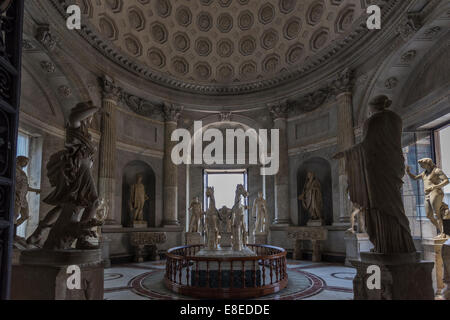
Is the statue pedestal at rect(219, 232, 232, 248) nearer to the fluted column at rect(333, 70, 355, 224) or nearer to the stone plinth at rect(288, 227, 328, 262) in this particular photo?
the stone plinth at rect(288, 227, 328, 262)

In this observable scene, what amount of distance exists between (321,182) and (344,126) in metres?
3.21

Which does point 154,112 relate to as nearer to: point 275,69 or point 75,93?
point 75,93

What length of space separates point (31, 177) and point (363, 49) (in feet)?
41.2

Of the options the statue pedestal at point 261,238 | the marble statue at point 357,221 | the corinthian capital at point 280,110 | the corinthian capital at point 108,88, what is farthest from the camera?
the corinthian capital at point 280,110

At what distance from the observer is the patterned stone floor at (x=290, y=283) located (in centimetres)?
679

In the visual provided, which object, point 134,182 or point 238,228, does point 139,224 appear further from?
point 238,228

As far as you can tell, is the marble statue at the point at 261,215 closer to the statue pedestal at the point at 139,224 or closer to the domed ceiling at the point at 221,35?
the statue pedestal at the point at 139,224

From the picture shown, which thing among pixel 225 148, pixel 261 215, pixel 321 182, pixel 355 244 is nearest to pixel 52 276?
pixel 355 244

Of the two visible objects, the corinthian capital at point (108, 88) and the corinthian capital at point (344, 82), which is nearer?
the corinthian capital at point (344, 82)

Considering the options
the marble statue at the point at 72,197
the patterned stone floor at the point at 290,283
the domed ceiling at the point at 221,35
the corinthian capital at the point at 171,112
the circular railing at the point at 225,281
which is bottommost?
the patterned stone floor at the point at 290,283

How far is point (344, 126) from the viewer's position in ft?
40.6

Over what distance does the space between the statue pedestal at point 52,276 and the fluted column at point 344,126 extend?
1017cm

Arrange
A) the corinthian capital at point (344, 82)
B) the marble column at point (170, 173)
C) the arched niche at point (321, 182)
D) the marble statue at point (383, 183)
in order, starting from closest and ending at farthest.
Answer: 1. the marble statue at point (383, 183)
2. the corinthian capital at point (344, 82)
3. the arched niche at point (321, 182)
4. the marble column at point (170, 173)

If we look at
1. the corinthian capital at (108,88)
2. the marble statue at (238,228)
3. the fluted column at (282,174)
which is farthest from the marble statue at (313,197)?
the corinthian capital at (108,88)
